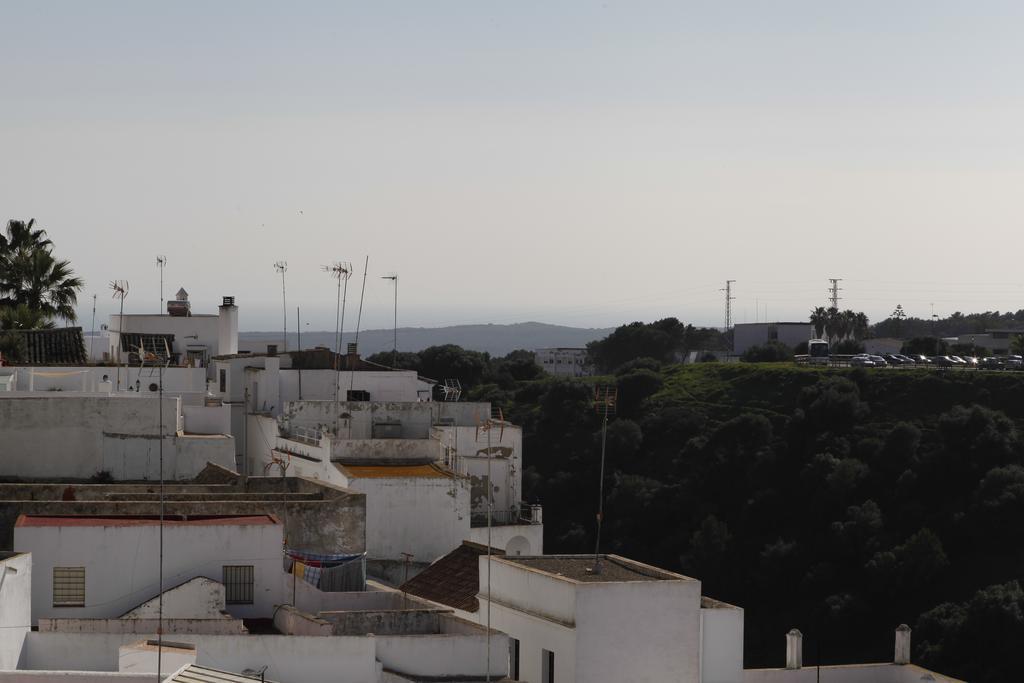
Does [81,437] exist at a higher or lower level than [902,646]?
higher

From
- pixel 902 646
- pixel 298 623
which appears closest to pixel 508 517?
pixel 902 646

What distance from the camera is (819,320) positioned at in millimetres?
157375

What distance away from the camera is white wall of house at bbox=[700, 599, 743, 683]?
25.2 m

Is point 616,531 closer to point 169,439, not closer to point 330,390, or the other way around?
point 330,390

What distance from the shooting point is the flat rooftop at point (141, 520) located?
1021 inches

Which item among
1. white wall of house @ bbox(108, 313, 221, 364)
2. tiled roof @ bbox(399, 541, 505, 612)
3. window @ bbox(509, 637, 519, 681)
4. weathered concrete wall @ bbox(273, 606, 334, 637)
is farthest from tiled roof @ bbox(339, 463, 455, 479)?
white wall of house @ bbox(108, 313, 221, 364)

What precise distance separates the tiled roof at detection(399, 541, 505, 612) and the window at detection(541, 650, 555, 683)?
3271mm

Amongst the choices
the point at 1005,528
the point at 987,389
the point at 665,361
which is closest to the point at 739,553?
the point at 1005,528

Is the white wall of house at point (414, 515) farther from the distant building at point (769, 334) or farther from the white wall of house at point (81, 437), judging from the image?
the distant building at point (769, 334)

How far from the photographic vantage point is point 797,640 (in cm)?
2803

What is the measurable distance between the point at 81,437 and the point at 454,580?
31.1 ft

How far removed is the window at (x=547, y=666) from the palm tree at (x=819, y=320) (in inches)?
5242

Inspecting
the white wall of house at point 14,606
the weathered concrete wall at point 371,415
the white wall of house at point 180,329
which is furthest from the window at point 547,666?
the white wall of house at point 180,329

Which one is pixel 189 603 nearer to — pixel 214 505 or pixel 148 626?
pixel 148 626
